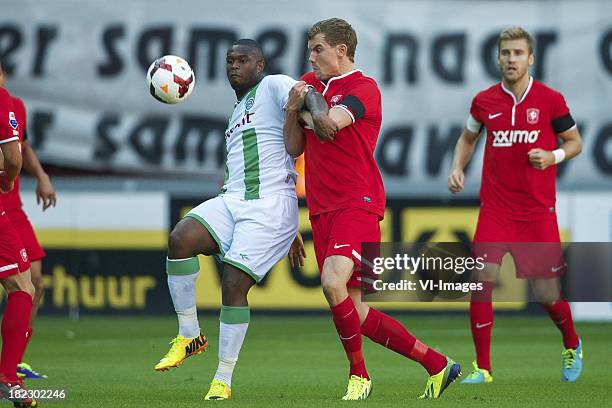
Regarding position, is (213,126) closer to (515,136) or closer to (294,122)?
(515,136)

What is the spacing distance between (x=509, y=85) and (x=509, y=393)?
2.42 meters

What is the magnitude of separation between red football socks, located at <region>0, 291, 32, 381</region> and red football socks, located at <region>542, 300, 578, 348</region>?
3839 millimetres

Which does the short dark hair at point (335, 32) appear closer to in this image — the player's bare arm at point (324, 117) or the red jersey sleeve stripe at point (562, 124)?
the player's bare arm at point (324, 117)

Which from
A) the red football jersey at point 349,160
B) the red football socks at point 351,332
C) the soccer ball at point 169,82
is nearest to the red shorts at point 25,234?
the soccer ball at point 169,82

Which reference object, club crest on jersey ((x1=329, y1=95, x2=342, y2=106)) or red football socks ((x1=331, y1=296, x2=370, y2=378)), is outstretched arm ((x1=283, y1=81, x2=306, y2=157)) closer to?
club crest on jersey ((x1=329, y1=95, x2=342, y2=106))

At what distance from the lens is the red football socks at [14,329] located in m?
7.70

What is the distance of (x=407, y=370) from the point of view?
10.3 m

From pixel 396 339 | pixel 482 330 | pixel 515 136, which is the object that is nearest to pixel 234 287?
pixel 396 339

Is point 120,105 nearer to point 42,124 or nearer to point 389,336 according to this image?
point 42,124

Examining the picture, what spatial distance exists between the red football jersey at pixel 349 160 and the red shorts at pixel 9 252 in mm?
1727

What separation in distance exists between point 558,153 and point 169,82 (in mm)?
2750

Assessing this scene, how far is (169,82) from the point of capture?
28.8 feet

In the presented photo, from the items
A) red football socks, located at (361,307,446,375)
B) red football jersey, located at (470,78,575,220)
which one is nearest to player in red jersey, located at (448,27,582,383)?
red football jersey, located at (470,78,575,220)

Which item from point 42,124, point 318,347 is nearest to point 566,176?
point 318,347
